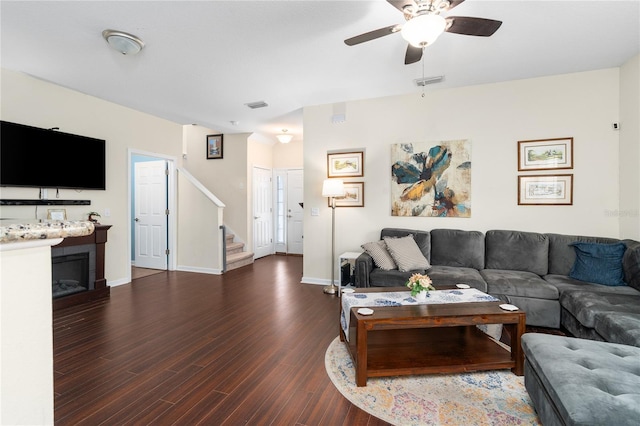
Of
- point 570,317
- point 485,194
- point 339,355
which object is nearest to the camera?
point 339,355

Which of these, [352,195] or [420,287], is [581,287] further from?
[352,195]

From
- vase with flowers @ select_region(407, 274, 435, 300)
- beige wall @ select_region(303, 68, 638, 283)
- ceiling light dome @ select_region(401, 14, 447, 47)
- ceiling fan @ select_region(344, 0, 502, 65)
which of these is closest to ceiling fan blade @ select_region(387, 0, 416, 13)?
ceiling fan @ select_region(344, 0, 502, 65)

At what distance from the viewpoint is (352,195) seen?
4590 mm

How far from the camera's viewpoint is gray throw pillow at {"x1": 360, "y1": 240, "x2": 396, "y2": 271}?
12.0 feet

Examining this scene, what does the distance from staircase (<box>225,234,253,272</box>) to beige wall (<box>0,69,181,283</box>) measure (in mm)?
1678

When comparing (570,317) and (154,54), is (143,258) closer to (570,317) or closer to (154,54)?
Result: (154,54)

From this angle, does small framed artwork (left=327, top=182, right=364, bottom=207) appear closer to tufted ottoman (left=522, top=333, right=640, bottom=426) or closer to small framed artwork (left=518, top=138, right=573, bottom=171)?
small framed artwork (left=518, top=138, right=573, bottom=171)

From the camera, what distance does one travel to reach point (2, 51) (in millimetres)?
3039

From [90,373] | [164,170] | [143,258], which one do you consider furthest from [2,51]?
[143,258]

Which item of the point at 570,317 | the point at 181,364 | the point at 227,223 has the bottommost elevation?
the point at 181,364

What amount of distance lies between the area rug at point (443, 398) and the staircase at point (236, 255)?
3.93 m

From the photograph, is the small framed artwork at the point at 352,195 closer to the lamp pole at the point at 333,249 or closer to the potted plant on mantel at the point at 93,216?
the lamp pole at the point at 333,249

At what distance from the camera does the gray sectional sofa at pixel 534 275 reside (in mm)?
2438

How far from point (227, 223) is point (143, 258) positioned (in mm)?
1720
